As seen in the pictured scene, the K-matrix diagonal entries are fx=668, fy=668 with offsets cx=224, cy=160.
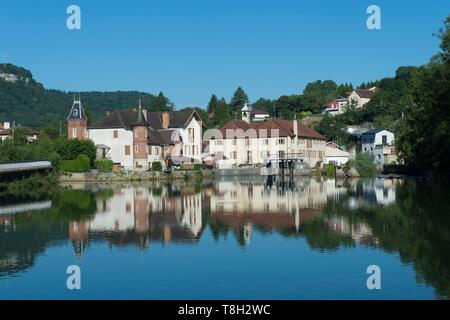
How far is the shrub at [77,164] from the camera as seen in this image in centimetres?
6174

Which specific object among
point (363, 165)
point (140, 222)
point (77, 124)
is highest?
point (77, 124)

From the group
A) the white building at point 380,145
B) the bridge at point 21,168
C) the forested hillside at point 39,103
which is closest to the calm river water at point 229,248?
the bridge at point 21,168

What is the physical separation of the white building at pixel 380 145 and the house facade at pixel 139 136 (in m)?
21.6

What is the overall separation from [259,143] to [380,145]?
51.4ft

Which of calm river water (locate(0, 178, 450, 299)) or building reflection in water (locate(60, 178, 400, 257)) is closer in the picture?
calm river water (locate(0, 178, 450, 299))

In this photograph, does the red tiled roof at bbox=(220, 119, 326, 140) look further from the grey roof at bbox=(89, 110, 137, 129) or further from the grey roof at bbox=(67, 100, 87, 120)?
the grey roof at bbox=(67, 100, 87, 120)

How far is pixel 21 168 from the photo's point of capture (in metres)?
51.2

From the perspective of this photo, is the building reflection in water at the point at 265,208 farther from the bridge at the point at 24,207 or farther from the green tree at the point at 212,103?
the green tree at the point at 212,103

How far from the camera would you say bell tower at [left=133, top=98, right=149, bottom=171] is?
6775cm

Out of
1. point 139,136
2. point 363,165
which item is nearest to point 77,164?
point 139,136

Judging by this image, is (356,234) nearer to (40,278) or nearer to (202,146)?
(40,278)

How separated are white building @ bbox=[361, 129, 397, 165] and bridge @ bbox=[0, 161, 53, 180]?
126ft

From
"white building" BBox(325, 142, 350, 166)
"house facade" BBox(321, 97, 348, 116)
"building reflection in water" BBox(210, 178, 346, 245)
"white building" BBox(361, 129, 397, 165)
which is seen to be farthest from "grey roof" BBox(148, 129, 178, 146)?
"house facade" BBox(321, 97, 348, 116)

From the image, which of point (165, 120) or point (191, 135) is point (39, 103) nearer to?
point (165, 120)
